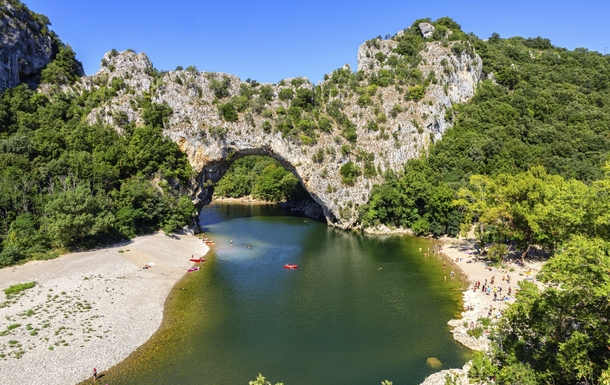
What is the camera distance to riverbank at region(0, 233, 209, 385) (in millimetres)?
26422

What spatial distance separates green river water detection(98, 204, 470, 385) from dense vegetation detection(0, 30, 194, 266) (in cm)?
1557

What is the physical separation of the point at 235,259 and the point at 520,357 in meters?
41.0

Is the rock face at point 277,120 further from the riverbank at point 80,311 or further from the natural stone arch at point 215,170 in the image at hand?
the riverbank at point 80,311

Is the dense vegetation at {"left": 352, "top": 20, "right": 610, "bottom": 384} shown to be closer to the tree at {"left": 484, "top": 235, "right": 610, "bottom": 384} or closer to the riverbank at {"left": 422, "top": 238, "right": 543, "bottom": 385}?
the tree at {"left": 484, "top": 235, "right": 610, "bottom": 384}

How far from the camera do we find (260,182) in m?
116

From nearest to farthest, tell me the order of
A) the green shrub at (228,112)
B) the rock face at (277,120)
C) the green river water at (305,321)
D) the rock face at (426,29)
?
the green river water at (305,321) → the rock face at (277,120) → the green shrub at (228,112) → the rock face at (426,29)

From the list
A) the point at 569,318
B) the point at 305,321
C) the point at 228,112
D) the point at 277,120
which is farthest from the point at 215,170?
the point at 569,318

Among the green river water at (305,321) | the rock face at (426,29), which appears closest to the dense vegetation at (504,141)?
the rock face at (426,29)

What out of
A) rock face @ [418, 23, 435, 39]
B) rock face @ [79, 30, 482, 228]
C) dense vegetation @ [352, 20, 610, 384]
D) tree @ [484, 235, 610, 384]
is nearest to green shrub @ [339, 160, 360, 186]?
rock face @ [79, 30, 482, 228]

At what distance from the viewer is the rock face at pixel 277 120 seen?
2933 inches

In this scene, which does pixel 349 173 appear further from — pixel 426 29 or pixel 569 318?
pixel 569 318

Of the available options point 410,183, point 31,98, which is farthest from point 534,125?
point 31,98

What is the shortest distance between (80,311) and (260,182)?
83721 mm

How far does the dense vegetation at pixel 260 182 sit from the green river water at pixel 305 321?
47.6 m
